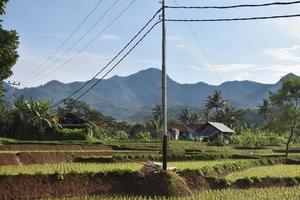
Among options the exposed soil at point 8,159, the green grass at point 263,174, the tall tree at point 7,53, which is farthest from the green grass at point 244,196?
the tall tree at point 7,53

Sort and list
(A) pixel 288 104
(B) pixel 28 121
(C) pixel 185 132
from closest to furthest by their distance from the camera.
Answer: (A) pixel 288 104 < (B) pixel 28 121 < (C) pixel 185 132

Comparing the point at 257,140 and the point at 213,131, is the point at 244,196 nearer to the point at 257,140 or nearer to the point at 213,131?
the point at 257,140

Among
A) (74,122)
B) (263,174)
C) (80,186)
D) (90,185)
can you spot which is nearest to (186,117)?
(74,122)

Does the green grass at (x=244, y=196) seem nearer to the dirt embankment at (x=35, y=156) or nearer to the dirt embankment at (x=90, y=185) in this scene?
the dirt embankment at (x=90, y=185)

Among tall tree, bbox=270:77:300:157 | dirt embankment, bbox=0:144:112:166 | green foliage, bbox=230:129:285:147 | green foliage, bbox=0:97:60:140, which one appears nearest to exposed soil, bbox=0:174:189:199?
dirt embankment, bbox=0:144:112:166

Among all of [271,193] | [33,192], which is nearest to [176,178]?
[271,193]

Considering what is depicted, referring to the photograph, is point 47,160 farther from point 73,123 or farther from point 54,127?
point 73,123

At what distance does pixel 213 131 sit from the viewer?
9438 cm

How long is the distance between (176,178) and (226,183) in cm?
305

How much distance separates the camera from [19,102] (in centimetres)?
5791

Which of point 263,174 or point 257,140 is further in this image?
point 257,140

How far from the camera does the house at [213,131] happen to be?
9326cm

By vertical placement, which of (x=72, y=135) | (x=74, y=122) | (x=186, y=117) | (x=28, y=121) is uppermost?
(x=186, y=117)

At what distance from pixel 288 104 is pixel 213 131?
4331 cm
